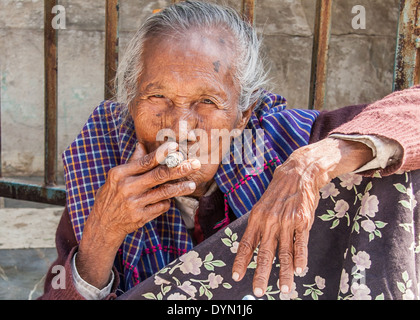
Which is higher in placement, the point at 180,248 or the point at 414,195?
the point at 414,195

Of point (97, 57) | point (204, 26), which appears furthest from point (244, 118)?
point (97, 57)

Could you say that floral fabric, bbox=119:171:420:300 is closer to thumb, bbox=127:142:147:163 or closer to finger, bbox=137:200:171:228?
finger, bbox=137:200:171:228

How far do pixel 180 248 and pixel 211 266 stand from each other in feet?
0.93

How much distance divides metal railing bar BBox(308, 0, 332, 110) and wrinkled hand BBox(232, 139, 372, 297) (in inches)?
37.5

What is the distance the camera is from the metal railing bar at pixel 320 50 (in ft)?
8.37

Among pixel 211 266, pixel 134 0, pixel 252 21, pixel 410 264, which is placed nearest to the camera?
pixel 410 264

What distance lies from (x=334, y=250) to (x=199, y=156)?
57cm

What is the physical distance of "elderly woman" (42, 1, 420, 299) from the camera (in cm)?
169

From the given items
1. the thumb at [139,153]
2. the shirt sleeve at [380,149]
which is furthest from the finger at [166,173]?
the shirt sleeve at [380,149]

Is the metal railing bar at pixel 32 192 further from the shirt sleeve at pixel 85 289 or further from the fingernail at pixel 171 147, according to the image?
the fingernail at pixel 171 147

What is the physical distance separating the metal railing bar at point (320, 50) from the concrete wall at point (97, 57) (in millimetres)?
2733

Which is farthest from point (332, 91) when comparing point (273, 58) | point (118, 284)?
point (118, 284)

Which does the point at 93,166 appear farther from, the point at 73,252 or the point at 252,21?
the point at 252,21

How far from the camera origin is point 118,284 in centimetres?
208
